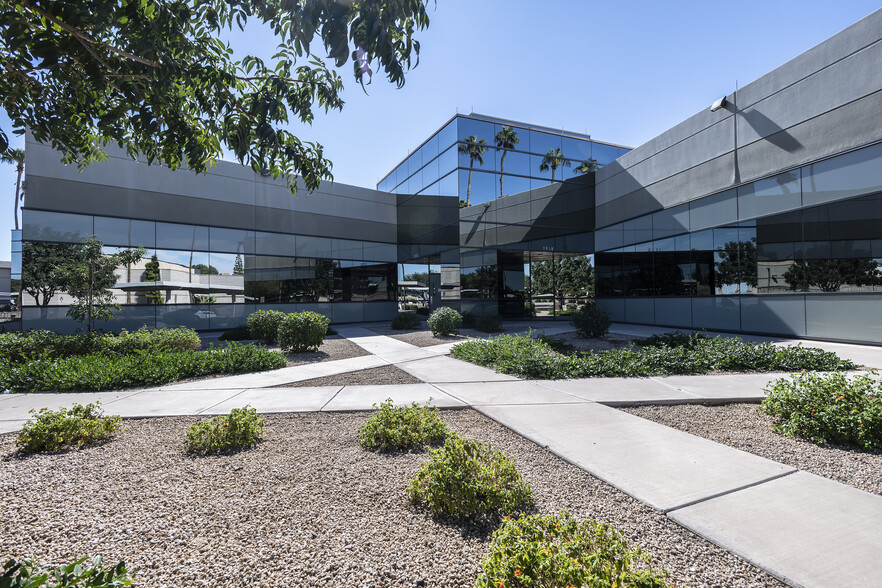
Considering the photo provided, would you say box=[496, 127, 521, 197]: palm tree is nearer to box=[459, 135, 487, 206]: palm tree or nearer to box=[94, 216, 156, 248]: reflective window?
box=[459, 135, 487, 206]: palm tree

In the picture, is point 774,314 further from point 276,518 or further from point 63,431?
point 63,431

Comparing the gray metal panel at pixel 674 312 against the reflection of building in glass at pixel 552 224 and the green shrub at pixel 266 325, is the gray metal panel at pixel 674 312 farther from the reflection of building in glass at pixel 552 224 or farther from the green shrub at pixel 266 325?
the green shrub at pixel 266 325

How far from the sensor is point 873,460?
3.59 meters

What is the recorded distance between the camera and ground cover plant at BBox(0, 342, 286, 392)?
678 centimetres

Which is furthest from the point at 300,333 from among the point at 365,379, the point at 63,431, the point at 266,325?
the point at 63,431

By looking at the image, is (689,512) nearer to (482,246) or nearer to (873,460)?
(873,460)

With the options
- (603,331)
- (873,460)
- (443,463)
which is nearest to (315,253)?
(603,331)

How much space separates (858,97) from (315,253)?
1892 centimetres

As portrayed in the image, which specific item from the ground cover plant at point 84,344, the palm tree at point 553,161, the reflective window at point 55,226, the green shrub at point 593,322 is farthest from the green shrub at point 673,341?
the reflective window at point 55,226

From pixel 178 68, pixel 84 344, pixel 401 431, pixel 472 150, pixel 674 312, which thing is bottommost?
pixel 401 431

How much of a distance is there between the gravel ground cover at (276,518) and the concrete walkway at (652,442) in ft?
0.86

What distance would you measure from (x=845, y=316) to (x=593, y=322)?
6197 millimetres

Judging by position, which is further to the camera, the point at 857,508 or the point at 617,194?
the point at 617,194

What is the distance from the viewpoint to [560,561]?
1.80 metres
